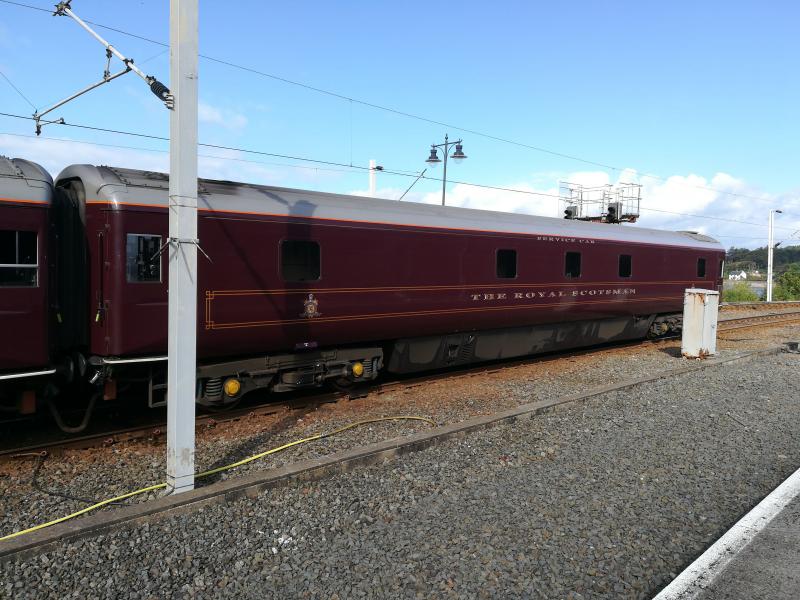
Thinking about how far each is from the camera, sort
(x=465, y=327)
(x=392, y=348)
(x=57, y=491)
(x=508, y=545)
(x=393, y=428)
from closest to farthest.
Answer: (x=508, y=545) → (x=57, y=491) → (x=393, y=428) → (x=392, y=348) → (x=465, y=327)

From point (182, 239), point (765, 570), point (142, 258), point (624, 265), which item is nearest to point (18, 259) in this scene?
point (142, 258)

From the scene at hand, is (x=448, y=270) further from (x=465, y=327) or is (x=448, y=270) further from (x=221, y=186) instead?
(x=221, y=186)

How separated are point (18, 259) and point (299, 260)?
10.4 ft

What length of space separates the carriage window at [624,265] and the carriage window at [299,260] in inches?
338

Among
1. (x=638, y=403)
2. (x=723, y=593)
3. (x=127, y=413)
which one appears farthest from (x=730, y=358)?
(x=127, y=413)

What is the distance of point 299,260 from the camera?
7.93 metres

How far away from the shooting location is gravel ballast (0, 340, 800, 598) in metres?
3.75

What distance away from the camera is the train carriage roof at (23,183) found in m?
5.93

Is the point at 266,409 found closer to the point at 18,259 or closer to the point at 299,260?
the point at 299,260

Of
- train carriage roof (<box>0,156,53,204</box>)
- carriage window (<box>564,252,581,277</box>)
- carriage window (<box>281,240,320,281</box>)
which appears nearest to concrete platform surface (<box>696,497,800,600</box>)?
carriage window (<box>281,240,320,281</box>)

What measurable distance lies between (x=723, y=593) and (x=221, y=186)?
6.63m

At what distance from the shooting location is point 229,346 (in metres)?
7.38

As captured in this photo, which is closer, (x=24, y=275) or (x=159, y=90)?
(x=159, y=90)

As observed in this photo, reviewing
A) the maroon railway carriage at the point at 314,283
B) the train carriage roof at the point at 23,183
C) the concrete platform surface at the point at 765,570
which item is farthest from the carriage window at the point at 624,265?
the train carriage roof at the point at 23,183
